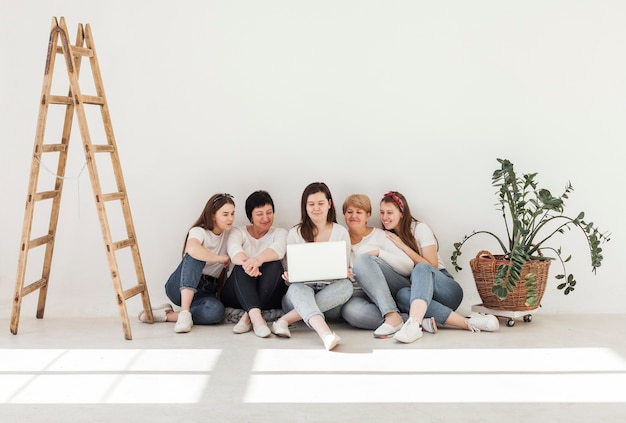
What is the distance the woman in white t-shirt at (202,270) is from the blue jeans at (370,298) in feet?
2.66

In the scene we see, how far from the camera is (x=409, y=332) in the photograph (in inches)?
161

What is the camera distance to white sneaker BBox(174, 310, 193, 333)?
4.43 metres

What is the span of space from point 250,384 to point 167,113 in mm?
2274

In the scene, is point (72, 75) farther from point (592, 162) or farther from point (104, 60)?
point (592, 162)

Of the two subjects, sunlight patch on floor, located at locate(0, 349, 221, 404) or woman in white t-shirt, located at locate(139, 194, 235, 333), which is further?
woman in white t-shirt, located at locate(139, 194, 235, 333)

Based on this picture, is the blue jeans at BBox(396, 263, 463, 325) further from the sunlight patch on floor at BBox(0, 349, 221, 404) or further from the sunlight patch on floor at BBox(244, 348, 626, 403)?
the sunlight patch on floor at BBox(0, 349, 221, 404)

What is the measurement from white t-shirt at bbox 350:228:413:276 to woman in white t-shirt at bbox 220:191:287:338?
47 cm

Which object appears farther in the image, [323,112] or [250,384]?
[323,112]

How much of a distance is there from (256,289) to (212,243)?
409 mm

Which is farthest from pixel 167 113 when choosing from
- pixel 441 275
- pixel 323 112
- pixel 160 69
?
pixel 441 275

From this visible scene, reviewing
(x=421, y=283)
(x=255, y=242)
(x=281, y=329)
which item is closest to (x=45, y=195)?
(x=255, y=242)

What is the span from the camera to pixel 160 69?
196 inches

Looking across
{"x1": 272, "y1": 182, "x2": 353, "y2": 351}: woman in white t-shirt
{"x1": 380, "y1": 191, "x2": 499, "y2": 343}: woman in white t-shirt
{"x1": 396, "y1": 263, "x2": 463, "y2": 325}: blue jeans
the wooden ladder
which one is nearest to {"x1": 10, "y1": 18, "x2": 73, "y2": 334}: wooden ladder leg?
the wooden ladder

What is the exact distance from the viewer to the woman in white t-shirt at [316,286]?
418 centimetres
